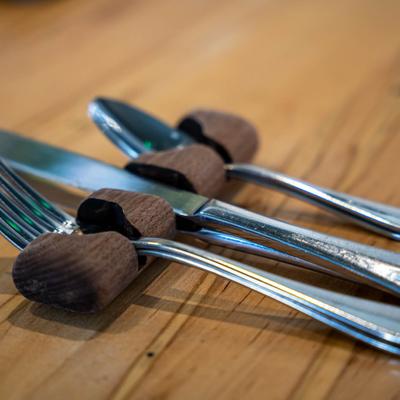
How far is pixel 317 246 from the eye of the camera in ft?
1.74

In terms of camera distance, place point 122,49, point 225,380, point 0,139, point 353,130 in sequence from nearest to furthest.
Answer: point 225,380 < point 0,139 < point 353,130 < point 122,49

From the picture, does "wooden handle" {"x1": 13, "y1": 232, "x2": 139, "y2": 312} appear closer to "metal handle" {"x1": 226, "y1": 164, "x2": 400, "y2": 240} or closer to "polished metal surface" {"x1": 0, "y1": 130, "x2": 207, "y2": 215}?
"polished metal surface" {"x1": 0, "y1": 130, "x2": 207, "y2": 215}

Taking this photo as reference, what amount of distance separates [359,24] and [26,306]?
0.82 meters

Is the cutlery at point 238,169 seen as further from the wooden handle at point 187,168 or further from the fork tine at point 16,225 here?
the fork tine at point 16,225

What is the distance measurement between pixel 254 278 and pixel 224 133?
245 mm

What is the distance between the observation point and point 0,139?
73 centimetres

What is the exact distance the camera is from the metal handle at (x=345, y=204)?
61 cm

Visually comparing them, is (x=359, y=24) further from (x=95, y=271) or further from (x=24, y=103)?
(x=95, y=271)

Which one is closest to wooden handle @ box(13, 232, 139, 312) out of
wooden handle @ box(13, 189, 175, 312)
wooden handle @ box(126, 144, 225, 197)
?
wooden handle @ box(13, 189, 175, 312)

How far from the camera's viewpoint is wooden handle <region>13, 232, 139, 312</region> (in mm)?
497

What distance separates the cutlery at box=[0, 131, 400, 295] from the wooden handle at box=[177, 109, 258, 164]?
108 millimetres

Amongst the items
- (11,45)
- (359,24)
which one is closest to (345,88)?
(359,24)

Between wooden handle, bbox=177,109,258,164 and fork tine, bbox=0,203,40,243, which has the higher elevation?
fork tine, bbox=0,203,40,243

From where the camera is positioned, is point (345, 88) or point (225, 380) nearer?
point (225, 380)
